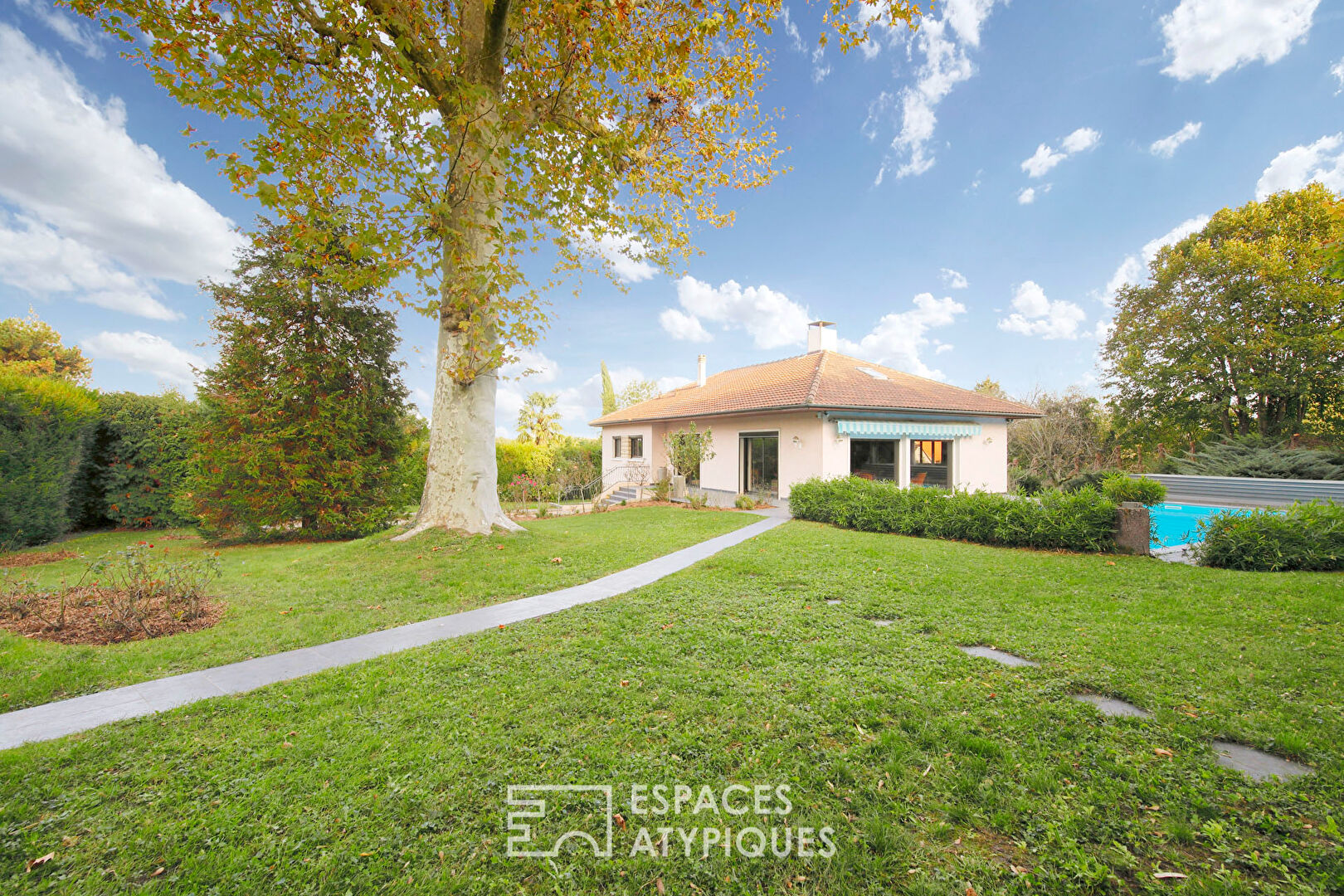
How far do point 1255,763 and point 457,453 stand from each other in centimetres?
1045

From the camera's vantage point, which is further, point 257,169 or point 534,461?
point 534,461

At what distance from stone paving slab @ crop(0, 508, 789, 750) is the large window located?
15308 millimetres

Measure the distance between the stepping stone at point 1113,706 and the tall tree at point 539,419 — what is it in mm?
28209

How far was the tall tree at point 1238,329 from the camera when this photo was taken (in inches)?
762

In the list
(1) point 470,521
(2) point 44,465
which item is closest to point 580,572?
(1) point 470,521

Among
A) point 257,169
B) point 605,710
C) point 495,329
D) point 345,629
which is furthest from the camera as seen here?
point 495,329

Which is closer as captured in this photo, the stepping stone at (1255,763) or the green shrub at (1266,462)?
the stepping stone at (1255,763)

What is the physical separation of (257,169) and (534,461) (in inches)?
653

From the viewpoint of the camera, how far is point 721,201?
1201 centimetres

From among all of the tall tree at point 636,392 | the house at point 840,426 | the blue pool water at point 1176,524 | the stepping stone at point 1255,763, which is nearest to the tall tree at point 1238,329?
the house at point 840,426

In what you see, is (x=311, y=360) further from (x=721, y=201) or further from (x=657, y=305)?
(x=657, y=305)

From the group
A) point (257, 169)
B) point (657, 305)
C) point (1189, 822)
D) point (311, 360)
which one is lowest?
point (1189, 822)

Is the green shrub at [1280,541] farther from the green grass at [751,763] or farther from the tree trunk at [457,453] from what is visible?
the tree trunk at [457,453]

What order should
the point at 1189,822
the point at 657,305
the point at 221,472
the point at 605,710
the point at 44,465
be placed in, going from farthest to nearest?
1. the point at 657,305
2. the point at 221,472
3. the point at 44,465
4. the point at 605,710
5. the point at 1189,822
